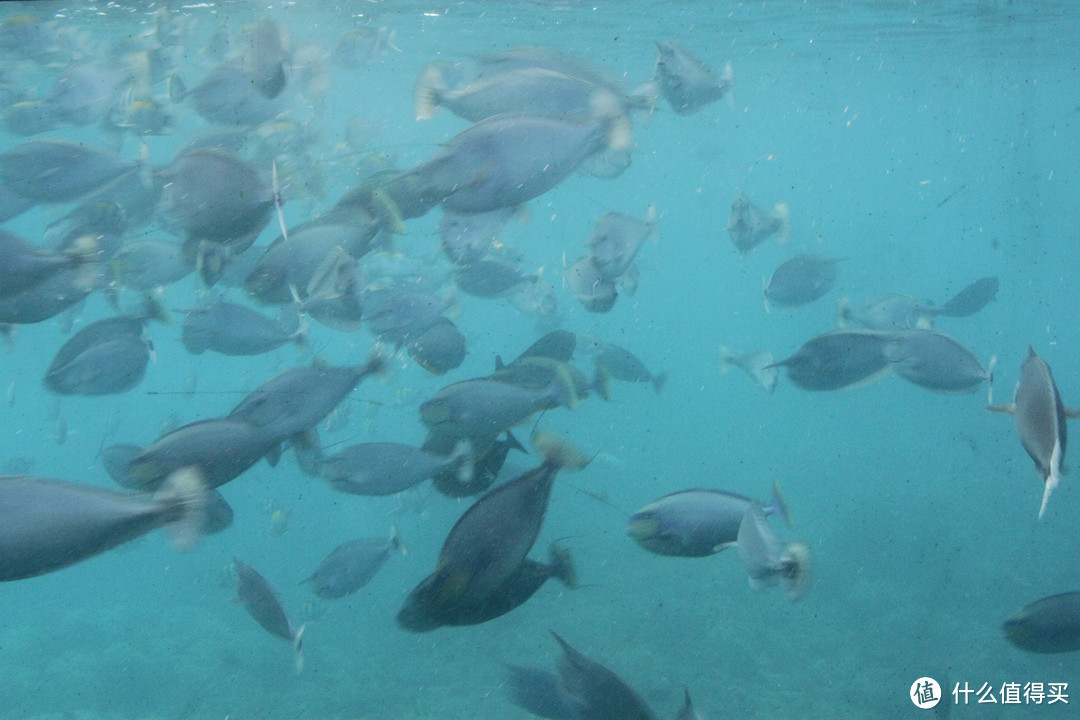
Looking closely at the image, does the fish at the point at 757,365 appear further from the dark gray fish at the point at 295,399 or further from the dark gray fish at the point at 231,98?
the dark gray fish at the point at 231,98

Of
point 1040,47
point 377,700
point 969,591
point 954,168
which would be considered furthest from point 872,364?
point 954,168

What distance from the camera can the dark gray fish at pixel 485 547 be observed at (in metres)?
2.23

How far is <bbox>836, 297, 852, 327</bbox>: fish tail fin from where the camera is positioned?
207 inches

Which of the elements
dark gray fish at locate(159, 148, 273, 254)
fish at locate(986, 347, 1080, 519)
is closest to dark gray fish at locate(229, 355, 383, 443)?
dark gray fish at locate(159, 148, 273, 254)

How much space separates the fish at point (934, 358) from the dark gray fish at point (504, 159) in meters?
2.16

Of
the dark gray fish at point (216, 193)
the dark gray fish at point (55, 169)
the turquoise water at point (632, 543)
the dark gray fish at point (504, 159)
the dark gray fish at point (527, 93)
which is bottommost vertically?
the turquoise water at point (632, 543)

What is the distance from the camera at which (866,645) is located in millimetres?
7957

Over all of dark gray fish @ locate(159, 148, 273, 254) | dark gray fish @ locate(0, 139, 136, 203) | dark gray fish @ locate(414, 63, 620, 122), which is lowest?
dark gray fish @ locate(0, 139, 136, 203)

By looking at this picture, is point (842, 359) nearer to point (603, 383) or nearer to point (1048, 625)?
point (603, 383)

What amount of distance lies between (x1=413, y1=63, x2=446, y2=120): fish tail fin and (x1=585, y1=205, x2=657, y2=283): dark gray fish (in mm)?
1581

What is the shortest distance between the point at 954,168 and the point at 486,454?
82.2 meters

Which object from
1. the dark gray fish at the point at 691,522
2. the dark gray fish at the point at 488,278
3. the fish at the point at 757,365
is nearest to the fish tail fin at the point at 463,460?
the dark gray fish at the point at 691,522

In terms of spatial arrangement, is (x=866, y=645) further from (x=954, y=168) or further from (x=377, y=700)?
(x=954, y=168)

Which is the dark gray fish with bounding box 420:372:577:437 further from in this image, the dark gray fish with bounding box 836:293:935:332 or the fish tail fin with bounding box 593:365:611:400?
the dark gray fish with bounding box 836:293:935:332
